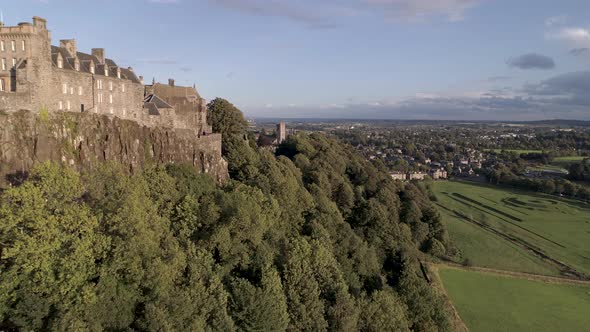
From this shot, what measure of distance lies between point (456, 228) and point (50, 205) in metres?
52.5

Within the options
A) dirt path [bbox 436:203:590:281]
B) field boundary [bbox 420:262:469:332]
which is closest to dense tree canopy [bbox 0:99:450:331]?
field boundary [bbox 420:262:469:332]

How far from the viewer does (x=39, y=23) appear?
25.5 meters

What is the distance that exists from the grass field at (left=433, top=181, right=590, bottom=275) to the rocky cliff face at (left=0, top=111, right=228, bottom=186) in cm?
3438

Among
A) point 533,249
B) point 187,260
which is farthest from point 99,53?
point 533,249

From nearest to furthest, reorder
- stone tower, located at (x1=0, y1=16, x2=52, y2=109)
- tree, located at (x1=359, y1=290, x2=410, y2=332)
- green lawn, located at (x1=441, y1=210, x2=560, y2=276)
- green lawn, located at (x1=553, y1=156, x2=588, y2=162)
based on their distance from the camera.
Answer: stone tower, located at (x1=0, y1=16, x2=52, y2=109), tree, located at (x1=359, y1=290, x2=410, y2=332), green lawn, located at (x1=441, y1=210, x2=560, y2=276), green lawn, located at (x1=553, y1=156, x2=588, y2=162)

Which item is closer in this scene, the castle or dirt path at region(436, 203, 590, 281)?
the castle

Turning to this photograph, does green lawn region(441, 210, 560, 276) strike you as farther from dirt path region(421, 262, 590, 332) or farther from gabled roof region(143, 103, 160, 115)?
gabled roof region(143, 103, 160, 115)

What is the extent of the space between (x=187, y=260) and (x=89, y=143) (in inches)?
415

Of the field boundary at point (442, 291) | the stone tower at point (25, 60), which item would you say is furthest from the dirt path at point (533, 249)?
the stone tower at point (25, 60)

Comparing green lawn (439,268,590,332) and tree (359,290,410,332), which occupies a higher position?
→ tree (359,290,410,332)

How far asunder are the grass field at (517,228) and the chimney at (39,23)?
4604cm

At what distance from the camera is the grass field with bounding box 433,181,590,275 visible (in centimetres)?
4597

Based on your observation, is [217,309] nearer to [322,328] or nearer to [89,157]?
[322,328]

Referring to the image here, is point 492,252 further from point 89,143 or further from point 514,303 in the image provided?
point 89,143
